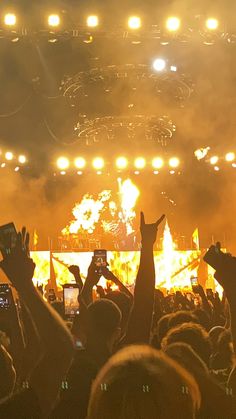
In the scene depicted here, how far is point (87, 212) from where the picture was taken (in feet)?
90.9

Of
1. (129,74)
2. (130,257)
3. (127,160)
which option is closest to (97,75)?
(129,74)

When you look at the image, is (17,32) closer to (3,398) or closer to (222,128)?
(3,398)

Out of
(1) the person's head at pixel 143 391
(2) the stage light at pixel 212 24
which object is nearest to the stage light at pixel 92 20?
(2) the stage light at pixel 212 24

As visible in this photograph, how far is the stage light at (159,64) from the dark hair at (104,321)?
11.8 metres

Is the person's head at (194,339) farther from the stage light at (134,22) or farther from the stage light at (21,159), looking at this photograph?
the stage light at (21,159)

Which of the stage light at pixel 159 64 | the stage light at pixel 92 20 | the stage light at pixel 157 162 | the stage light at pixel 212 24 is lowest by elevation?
the stage light at pixel 157 162

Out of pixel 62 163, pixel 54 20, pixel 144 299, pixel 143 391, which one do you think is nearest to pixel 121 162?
pixel 62 163

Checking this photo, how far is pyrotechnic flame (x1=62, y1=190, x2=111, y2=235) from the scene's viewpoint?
2754 cm

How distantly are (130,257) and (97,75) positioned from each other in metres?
10.1

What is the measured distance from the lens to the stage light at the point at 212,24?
1095 centimetres

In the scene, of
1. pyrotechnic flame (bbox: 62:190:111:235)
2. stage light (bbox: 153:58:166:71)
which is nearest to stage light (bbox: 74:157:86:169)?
stage light (bbox: 153:58:166:71)

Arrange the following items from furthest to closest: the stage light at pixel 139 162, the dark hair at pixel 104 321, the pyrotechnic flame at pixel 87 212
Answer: the pyrotechnic flame at pixel 87 212, the stage light at pixel 139 162, the dark hair at pixel 104 321

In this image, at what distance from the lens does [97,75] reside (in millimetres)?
15234

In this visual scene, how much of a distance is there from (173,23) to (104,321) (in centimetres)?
897
